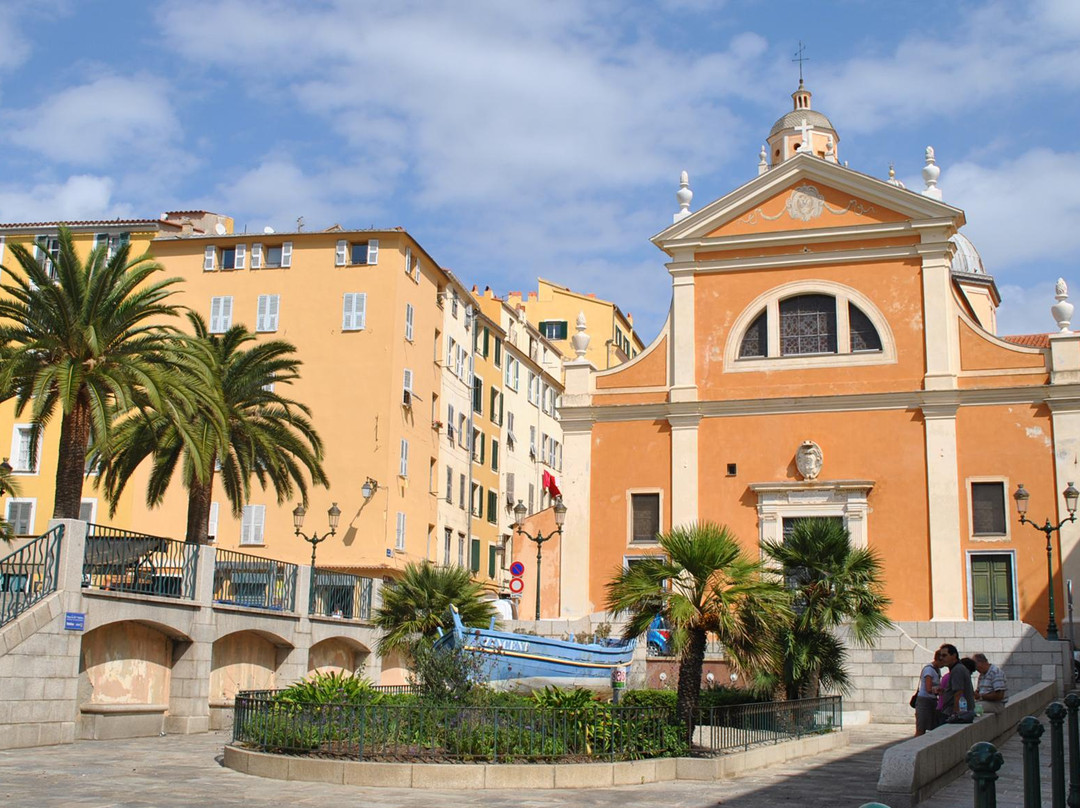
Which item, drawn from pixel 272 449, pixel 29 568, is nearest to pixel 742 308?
pixel 272 449

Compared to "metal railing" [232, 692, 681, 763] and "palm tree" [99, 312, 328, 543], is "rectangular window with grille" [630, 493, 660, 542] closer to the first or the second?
"palm tree" [99, 312, 328, 543]

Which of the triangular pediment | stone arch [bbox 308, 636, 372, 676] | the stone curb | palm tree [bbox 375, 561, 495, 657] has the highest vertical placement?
the triangular pediment

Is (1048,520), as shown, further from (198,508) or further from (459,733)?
(198,508)

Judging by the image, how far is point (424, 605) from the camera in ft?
68.9

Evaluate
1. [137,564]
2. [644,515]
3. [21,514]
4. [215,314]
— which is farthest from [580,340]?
[21,514]

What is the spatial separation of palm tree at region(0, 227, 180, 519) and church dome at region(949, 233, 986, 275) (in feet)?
128

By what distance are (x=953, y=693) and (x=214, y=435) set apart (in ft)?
54.4

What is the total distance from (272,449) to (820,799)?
1822 cm

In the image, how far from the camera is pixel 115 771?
51.7 ft

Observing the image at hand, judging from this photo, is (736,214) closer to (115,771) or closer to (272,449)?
(272,449)

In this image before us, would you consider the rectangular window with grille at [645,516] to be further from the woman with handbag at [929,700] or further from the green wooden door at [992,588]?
the woman with handbag at [929,700]

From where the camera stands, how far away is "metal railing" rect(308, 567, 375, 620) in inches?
1145


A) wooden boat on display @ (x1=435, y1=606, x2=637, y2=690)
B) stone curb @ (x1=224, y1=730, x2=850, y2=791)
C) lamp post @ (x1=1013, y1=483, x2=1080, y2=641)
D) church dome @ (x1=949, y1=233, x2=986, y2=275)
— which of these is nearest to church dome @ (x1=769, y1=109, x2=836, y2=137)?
church dome @ (x1=949, y1=233, x2=986, y2=275)

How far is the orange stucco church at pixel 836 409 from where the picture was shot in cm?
3216
